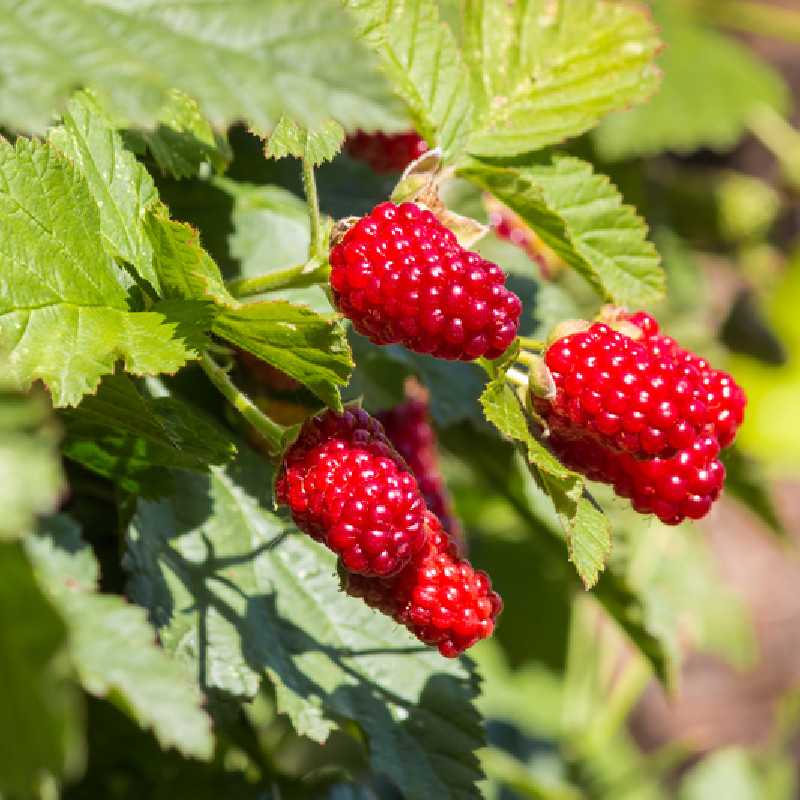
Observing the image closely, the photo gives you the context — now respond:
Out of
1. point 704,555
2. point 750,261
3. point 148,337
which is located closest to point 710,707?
point 750,261

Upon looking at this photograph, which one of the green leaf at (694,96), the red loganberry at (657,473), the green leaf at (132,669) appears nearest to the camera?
the green leaf at (132,669)

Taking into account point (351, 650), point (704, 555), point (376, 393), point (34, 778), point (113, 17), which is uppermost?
point (113, 17)

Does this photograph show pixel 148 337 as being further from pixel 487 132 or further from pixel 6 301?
pixel 487 132

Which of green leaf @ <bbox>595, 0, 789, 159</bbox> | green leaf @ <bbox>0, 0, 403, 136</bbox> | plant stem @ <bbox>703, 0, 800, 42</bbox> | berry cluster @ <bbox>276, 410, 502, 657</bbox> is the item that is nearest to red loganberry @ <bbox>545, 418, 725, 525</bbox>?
berry cluster @ <bbox>276, 410, 502, 657</bbox>

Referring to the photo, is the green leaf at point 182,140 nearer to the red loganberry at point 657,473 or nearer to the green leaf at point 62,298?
the green leaf at point 62,298

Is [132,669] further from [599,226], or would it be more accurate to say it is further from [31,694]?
[599,226]

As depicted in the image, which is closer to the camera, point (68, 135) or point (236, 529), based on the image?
point (68, 135)

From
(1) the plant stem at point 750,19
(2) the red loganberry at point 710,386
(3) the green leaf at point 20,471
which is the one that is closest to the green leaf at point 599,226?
(2) the red loganberry at point 710,386

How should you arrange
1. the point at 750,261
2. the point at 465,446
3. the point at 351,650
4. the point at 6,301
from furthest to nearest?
the point at 750,261, the point at 465,446, the point at 351,650, the point at 6,301
